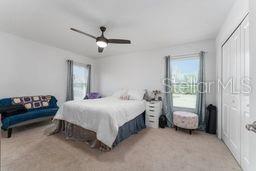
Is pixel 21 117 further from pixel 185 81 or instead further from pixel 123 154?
pixel 185 81

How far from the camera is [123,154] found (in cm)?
212

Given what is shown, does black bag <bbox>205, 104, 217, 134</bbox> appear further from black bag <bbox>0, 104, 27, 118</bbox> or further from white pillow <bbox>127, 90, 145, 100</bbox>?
black bag <bbox>0, 104, 27, 118</bbox>

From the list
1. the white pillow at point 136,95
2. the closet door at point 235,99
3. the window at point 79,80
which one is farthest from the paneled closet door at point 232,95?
the window at point 79,80

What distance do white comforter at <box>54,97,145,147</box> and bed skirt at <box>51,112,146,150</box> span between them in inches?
6.8

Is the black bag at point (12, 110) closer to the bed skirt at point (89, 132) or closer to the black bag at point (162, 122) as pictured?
the bed skirt at point (89, 132)

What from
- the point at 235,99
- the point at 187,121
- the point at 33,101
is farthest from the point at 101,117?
the point at 33,101

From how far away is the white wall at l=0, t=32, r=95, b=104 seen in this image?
315 cm

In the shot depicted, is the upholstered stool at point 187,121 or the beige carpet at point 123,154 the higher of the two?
the upholstered stool at point 187,121

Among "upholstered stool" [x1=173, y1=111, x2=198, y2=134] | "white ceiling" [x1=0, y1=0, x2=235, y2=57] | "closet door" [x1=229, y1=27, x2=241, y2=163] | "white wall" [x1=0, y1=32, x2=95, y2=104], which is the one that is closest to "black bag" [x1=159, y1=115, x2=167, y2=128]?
"upholstered stool" [x1=173, y1=111, x2=198, y2=134]

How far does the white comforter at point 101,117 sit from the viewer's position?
2178mm

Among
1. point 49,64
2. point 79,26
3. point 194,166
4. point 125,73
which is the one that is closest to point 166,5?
point 79,26

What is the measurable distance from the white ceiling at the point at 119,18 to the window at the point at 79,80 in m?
1.68

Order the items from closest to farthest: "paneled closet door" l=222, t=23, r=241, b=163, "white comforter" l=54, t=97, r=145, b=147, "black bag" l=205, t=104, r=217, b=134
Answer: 1. "paneled closet door" l=222, t=23, r=241, b=163
2. "white comforter" l=54, t=97, r=145, b=147
3. "black bag" l=205, t=104, r=217, b=134

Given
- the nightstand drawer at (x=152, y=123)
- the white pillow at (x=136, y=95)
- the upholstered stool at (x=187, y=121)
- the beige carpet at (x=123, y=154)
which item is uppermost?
the white pillow at (x=136, y=95)
